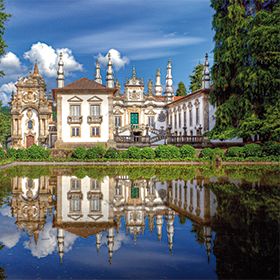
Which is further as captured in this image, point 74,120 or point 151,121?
point 151,121

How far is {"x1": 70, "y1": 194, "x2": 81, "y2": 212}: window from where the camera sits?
9.34 m

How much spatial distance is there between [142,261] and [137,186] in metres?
8.18

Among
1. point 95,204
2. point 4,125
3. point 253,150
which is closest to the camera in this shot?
point 95,204

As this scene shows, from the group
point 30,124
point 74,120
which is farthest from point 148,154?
point 30,124

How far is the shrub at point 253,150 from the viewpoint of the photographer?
85.5 ft

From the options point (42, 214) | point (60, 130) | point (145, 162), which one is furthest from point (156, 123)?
point (42, 214)

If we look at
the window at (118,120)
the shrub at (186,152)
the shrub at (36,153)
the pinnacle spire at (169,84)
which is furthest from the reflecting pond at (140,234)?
the pinnacle spire at (169,84)

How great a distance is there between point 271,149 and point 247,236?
21.0 metres

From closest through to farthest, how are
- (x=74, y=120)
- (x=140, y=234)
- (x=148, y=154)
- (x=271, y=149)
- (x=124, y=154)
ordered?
(x=140, y=234) < (x=271, y=149) < (x=148, y=154) < (x=124, y=154) < (x=74, y=120)

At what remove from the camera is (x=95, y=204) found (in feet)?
32.6

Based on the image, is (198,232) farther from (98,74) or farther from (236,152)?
(98,74)

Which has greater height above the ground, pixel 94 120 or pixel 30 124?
pixel 30 124

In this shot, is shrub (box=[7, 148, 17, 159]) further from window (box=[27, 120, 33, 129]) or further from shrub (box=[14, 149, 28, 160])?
window (box=[27, 120, 33, 129])

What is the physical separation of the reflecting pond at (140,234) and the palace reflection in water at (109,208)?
0.08 feet
